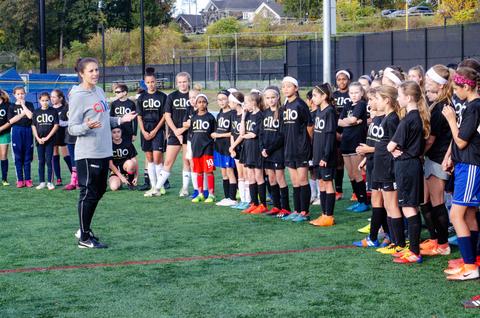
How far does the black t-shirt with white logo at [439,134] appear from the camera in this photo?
7512 millimetres

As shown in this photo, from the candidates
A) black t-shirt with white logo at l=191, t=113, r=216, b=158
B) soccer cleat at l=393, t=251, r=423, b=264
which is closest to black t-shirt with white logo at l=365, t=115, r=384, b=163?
soccer cleat at l=393, t=251, r=423, b=264

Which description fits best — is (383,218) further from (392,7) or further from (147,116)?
(392,7)

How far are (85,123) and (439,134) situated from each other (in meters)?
3.88

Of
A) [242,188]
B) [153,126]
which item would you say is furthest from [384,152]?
[153,126]

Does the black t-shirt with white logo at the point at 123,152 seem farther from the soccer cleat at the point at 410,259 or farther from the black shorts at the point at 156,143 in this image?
the soccer cleat at the point at 410,259

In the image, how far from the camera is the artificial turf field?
234 inches

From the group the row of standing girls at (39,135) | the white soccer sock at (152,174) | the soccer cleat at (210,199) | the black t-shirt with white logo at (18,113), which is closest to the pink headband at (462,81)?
the soccer cleat at (210,199)

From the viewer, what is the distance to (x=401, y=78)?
29.1ft

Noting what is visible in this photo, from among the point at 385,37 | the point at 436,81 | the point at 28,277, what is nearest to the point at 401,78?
the point at 436,81

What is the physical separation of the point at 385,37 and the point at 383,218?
2608 centimetres

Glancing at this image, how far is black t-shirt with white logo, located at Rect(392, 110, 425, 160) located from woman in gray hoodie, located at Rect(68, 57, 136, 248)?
334 centimetres

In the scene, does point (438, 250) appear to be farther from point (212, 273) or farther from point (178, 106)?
point (178, 106)

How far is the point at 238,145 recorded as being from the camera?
1108cm

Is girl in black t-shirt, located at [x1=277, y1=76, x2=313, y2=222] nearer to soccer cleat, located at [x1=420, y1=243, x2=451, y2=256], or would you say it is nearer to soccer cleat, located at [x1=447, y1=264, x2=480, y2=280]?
soccer cleat, located at [x1=420, y1=243, x2=451, y2=256]
